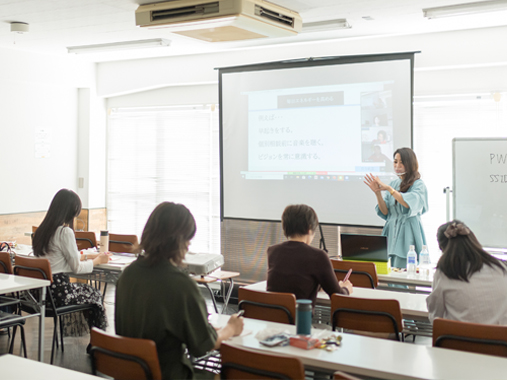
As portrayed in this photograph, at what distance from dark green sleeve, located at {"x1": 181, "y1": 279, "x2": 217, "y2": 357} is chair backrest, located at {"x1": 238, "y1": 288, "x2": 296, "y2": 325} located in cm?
85

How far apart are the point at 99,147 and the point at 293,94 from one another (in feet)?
11.5

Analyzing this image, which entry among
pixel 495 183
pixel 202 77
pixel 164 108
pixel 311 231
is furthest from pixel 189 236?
pixel 164 108

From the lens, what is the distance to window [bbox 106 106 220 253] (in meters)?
7.02

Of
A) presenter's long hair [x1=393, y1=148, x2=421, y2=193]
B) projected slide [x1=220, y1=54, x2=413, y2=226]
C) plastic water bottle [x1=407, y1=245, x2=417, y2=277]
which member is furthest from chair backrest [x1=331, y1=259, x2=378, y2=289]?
projected slide [x1=220, y1=54, x2=413, y2=226]

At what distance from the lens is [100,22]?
5.15 metres

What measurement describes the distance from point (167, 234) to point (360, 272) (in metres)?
1.93

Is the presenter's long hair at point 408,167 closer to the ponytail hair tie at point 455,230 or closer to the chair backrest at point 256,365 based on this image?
the ponytail hair tie at point 455,230

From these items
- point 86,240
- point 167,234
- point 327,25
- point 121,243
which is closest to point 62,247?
point 121,243

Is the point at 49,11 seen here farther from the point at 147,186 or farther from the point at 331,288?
the point at 331,288

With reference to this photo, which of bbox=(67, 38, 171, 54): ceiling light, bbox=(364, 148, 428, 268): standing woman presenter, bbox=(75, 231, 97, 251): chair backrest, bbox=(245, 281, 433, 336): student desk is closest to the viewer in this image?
bbox=(245, 281, 433, 336): student desk

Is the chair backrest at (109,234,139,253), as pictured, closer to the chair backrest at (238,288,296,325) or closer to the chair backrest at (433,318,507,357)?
the chair backrest at (238,288,296,325)

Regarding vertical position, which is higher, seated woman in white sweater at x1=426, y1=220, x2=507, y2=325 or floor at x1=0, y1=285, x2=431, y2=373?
seated woman in white sweater at x1=426, y1=220, x2=507, y2=325

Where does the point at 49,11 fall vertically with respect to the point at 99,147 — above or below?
above

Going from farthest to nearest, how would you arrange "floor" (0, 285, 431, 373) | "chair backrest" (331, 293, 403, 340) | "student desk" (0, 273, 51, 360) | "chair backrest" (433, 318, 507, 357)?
"floor" (0, 285, 431, 373) → "student desk" (0, 273, 51, 360) → "chair backrest" (331, 293, 403, 340) → "chair backrest" (433, 318, 507, 357)
